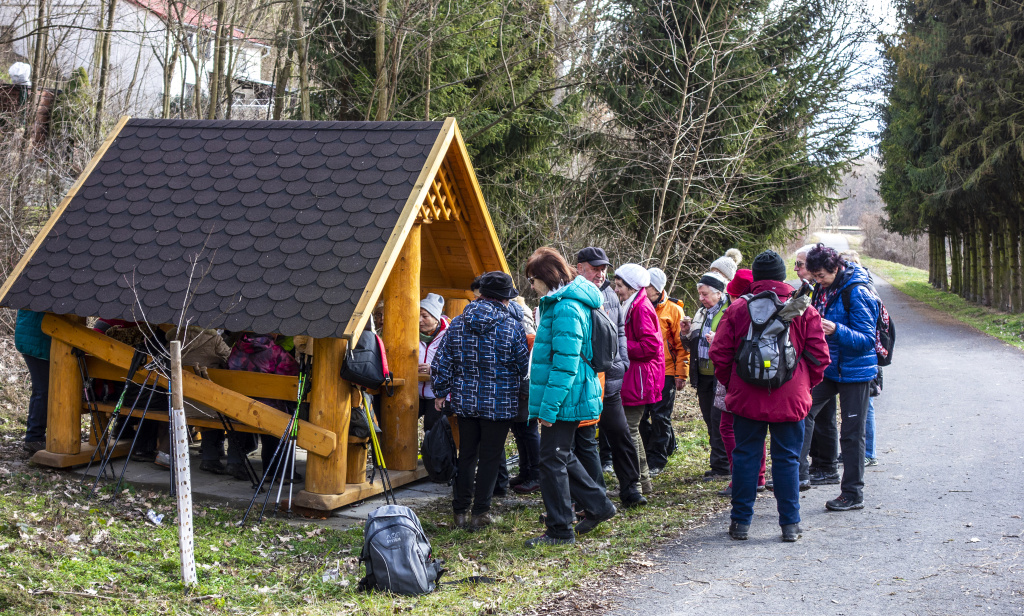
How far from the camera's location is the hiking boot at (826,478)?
6855mm

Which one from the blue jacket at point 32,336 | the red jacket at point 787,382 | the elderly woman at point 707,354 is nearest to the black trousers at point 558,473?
the red jacket at point 787,382

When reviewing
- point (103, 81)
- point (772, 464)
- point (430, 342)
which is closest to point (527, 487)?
point (430, 342)

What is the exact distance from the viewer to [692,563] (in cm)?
512

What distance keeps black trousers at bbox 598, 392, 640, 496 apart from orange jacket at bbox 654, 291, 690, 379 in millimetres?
1399

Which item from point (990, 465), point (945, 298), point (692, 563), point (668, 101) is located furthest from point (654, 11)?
point (945, 298)

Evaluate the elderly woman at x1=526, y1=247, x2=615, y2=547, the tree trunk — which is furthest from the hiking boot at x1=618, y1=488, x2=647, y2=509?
the tree trunk

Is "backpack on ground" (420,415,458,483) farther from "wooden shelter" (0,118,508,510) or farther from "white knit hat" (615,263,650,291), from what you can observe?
"white knit hat" (615,263,650,291)

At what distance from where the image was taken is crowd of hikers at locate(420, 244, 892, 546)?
5371 mm

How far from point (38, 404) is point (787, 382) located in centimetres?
646

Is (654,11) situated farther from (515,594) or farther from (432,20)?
(515,594)

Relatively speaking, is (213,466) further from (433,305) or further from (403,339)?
(433,305)

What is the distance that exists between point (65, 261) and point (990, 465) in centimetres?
784

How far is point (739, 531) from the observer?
5.54 metres

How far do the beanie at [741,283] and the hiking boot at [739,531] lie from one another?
5.49 feet
